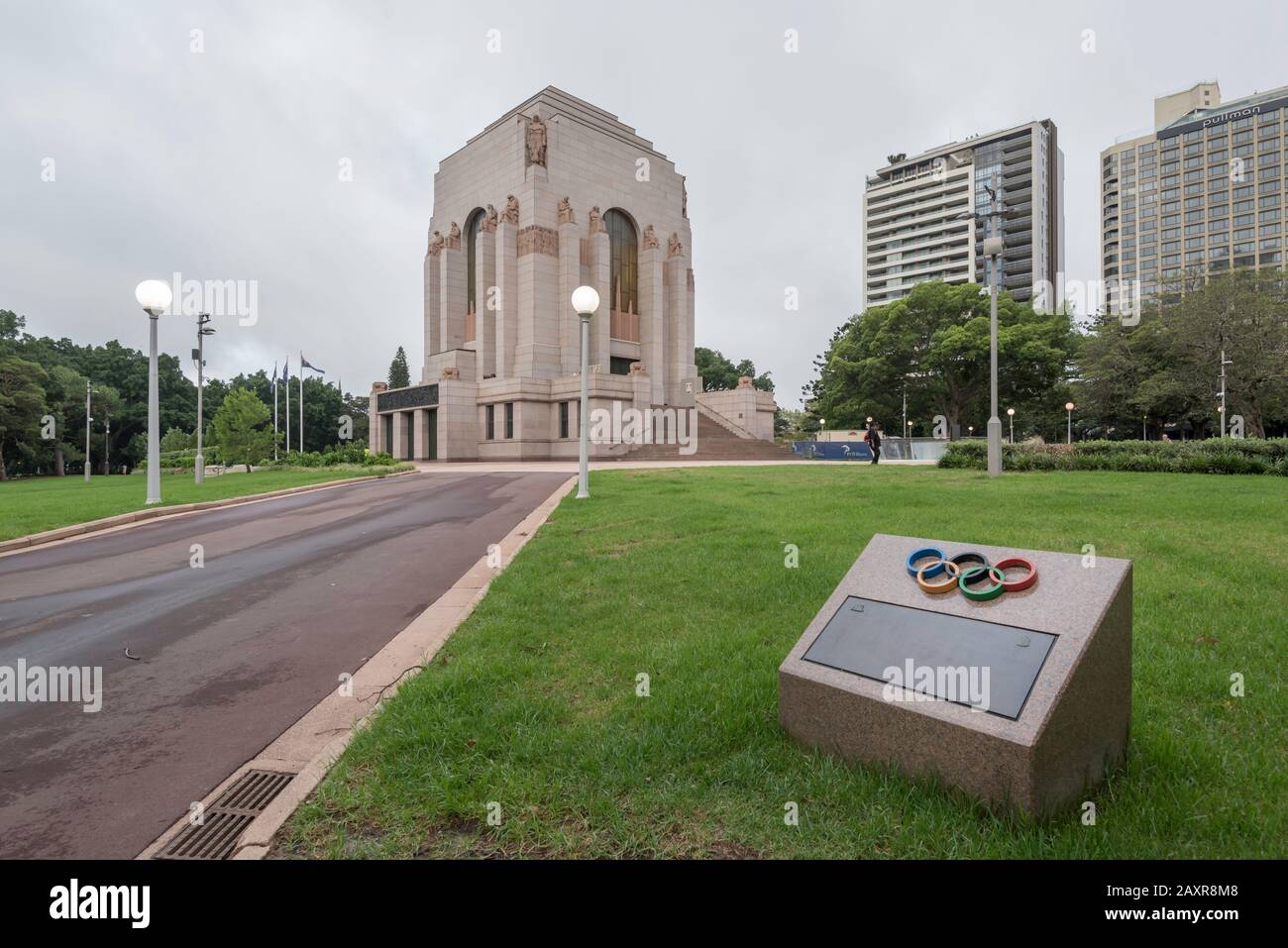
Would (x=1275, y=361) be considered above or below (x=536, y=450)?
above

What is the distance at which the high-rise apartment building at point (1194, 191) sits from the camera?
350 feet

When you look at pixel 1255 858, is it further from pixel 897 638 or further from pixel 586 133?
pixel 586 133

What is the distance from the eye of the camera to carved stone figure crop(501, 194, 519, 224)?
47125 millimetres

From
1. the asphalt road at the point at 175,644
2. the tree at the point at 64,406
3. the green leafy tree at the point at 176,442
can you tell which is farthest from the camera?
the green leafy tree at the point at 176,442

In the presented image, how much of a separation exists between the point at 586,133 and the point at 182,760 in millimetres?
54647

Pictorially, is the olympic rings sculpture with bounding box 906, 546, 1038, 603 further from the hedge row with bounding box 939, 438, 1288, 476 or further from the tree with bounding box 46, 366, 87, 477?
the tree with bounding box 46, 366, 87, 477

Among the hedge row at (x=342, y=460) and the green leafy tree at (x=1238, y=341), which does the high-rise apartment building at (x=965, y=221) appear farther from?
the hedge row at (x=342, y=460)

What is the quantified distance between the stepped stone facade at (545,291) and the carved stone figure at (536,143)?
88mm

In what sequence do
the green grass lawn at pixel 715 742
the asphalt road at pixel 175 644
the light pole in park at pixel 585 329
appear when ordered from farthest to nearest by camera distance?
1. the light pole in park at pixel 585 329
2. the asphalt road at pixel 175 644
3. the green grass lawn at pixel 715 742

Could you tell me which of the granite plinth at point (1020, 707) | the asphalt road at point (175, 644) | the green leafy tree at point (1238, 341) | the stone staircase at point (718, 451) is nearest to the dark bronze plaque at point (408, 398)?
the stone staircase at point (718, 451)

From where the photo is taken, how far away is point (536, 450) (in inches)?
1729

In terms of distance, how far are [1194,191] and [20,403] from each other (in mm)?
174885
